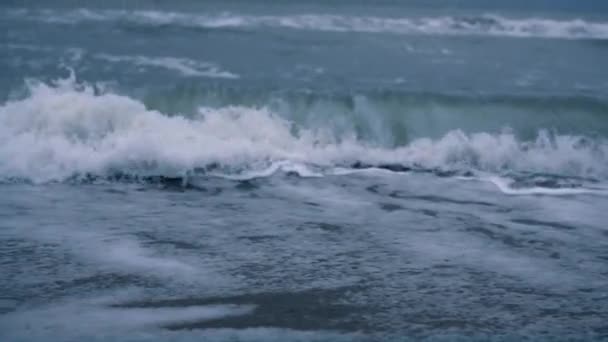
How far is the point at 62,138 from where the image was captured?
332 inches

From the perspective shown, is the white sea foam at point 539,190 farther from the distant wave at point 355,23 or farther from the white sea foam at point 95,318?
the distant wave at point 355,23

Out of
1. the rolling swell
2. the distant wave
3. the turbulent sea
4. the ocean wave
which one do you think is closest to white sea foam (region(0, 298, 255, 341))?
the turbulent sea

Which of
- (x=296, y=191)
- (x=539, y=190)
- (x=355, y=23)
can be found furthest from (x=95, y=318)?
(x=355, y=23)

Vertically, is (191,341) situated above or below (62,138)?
below

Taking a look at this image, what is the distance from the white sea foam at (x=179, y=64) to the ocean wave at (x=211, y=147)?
2.61 metres

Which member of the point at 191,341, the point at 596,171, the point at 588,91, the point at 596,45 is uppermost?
the point at 596,45

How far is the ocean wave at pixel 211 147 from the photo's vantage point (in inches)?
311

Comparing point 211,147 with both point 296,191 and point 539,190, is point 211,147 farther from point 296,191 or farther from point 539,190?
point 539,190

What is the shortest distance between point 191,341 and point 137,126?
4.97 m

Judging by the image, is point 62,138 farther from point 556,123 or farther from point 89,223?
point 556,123

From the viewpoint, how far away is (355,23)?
18.7 meters

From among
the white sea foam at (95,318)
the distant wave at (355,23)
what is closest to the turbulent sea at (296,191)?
the white sea foam at (95,318)

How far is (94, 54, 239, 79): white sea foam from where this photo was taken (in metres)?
12.1

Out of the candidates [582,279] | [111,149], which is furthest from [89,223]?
[582,279]
